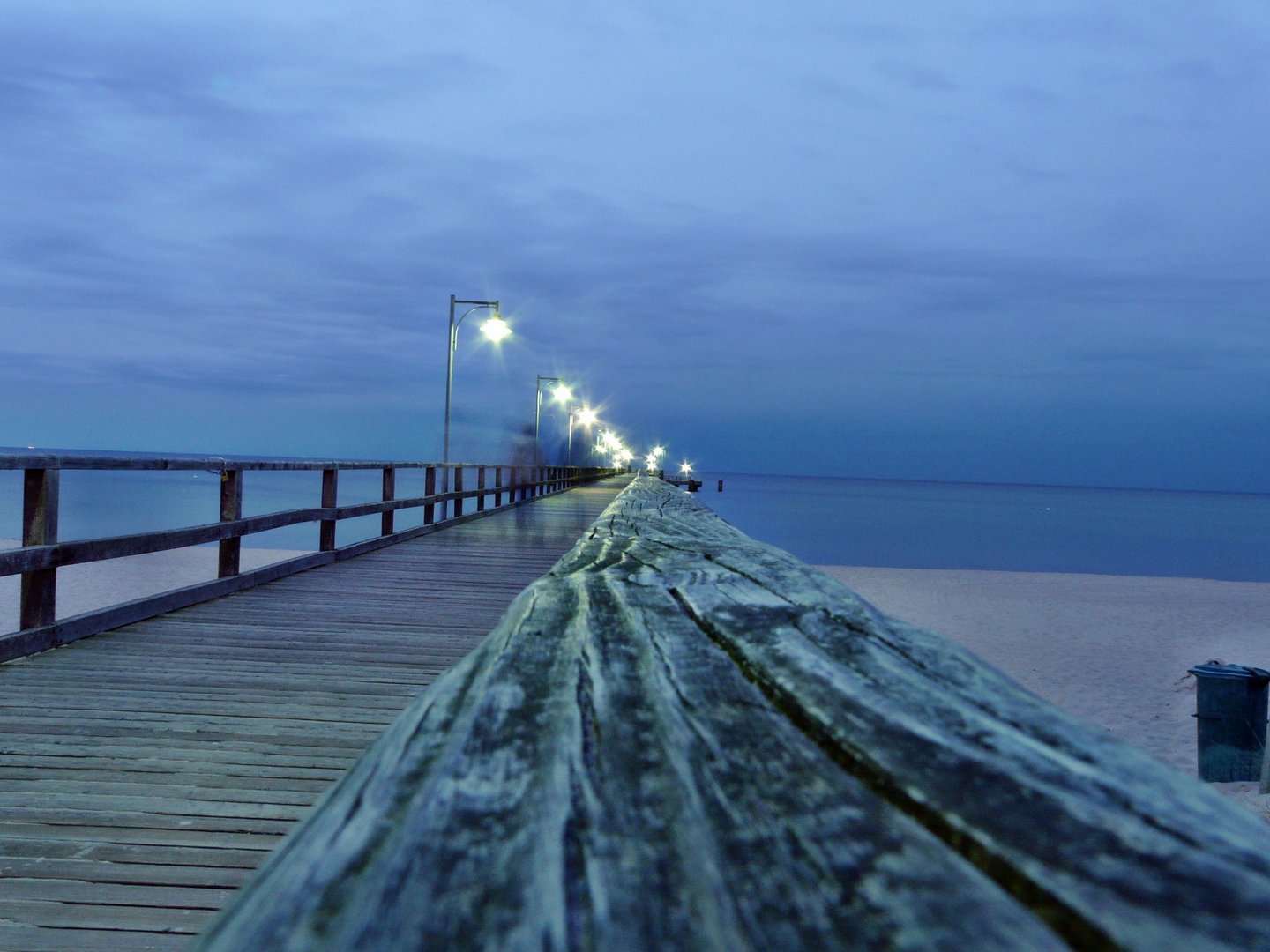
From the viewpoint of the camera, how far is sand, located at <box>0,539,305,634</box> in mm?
21312

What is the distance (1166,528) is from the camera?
92.5 metres

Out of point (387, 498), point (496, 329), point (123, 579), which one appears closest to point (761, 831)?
point (387, 498)

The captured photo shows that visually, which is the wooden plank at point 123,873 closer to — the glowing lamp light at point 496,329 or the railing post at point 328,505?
the railing post at point 328,505

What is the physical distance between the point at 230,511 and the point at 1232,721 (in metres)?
9.13

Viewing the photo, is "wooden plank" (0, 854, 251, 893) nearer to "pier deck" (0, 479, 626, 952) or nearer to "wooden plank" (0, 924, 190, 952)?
"pier deck" (0, 479, 626, 952)

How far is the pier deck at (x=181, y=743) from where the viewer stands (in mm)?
2326

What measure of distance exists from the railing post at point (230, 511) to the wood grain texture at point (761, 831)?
657 cm

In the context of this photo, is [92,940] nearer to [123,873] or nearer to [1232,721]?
[123,873]

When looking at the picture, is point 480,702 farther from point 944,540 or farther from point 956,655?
point 944,540

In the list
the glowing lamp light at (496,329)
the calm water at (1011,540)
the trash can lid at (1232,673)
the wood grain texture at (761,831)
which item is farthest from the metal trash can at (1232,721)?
the calm water at (1011,540)

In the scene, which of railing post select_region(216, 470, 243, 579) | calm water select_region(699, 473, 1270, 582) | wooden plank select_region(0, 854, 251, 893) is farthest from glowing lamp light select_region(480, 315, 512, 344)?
calm water select_region(699, 473, 1270, 582)

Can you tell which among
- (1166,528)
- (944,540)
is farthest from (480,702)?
(1166,528)

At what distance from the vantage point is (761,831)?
632 mm

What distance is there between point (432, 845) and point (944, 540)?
6837 centimetres
